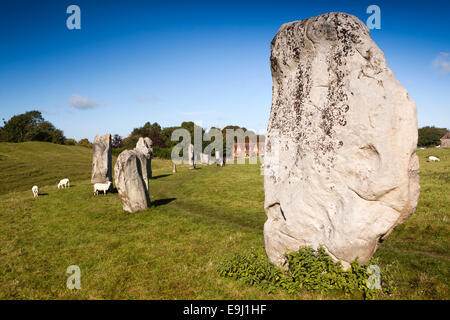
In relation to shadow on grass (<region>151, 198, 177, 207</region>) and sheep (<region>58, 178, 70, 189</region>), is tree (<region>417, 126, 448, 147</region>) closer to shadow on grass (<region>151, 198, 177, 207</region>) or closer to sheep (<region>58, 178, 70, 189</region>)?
shadow on grass (<region>151, 198, 177, 207</region>)

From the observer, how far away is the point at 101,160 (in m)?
24.0

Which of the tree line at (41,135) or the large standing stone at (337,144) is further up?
the tree line at (41,135)

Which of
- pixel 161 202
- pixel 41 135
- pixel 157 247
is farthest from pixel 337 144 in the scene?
pixel 41 135

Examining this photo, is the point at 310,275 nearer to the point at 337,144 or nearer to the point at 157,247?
the point at 337,144

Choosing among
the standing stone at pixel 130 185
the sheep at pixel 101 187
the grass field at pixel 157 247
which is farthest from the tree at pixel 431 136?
the standing stone at pixel 130 185

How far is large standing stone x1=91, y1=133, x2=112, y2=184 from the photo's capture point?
A: 23672 millimetres

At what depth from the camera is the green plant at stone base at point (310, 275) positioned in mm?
6273

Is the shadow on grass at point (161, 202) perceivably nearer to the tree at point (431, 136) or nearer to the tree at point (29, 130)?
the tree at point (29, 130)

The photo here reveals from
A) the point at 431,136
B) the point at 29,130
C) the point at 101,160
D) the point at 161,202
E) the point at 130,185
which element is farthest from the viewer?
the point at 431,136

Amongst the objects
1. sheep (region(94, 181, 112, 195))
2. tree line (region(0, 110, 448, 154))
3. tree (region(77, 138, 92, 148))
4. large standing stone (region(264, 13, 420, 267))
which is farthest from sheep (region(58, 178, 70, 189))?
tree (region(77, 138, 92, 148))

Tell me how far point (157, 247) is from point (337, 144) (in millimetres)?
7374

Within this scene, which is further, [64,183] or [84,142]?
[84,142]

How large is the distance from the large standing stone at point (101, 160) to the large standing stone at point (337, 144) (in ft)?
63.4
